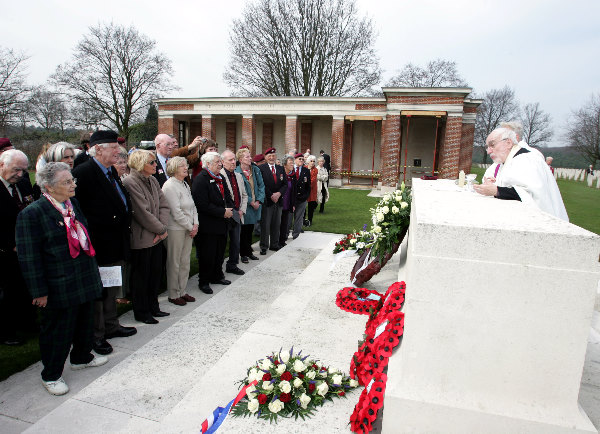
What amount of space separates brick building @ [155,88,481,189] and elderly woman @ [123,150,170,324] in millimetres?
16409

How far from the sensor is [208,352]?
377 cm

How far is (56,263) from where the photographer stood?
3.01 metres

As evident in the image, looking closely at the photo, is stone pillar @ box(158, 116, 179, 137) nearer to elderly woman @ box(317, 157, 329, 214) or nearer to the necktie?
elderly woman @ box(317, 157, 329, 214)

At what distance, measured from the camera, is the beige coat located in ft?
13.9

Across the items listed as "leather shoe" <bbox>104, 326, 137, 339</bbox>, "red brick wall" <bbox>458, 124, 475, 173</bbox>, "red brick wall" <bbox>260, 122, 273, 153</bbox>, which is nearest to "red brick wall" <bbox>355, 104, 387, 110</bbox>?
"red brick wall" <bbox>458, 124, 475, 173</bbox>

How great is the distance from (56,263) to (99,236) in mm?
831

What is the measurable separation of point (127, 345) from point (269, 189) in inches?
172

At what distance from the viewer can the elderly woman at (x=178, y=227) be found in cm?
492

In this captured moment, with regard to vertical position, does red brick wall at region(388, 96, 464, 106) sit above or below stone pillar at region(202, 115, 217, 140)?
above

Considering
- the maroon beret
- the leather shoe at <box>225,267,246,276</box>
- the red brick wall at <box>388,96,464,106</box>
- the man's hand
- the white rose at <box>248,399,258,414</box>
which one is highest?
the red brick wall at <box>388,96,464,106</box>

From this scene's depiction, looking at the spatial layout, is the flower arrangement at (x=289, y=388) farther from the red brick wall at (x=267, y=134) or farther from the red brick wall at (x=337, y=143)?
the red brick wall at (x=267, y=134)

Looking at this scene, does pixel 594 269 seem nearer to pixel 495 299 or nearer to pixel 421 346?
pixel 495 299

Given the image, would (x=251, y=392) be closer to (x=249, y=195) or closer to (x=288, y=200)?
(x=249, y=195)

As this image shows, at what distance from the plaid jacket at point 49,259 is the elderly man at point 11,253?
3.87ft
